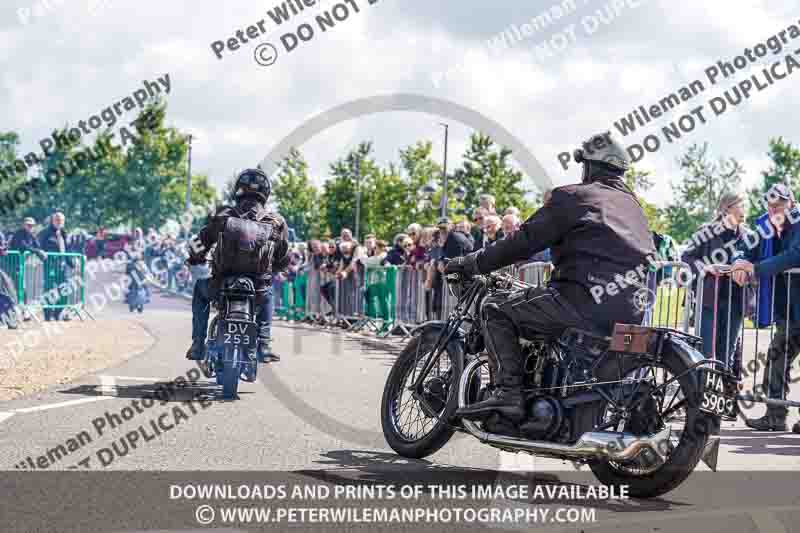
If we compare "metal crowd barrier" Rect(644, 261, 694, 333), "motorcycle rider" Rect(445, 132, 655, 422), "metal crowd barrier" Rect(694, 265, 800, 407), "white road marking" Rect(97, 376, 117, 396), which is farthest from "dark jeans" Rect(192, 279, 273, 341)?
"motorcycle rider" Rect(445, 132, 655, 422)

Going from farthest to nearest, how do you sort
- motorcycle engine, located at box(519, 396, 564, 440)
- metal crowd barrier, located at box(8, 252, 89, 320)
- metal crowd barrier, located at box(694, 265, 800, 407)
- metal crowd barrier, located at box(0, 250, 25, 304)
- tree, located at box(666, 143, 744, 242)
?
tree, located at box(666, 143, 744, 242), metal crowd barrier, located at box(8, 252, 89, 320), metal crowd barrier, located at box(0, 250, 25, 304), metal crowd barrier, located at box(694, 265, 800, 407), motorcycle engine, located at box(519, 396, 564, 440)

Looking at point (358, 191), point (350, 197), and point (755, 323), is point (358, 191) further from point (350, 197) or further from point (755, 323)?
point (755, 323)

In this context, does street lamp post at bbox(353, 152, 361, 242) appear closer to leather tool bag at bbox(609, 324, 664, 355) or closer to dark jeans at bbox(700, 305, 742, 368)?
dark jeans at bbox(700, 305, 742, 368)

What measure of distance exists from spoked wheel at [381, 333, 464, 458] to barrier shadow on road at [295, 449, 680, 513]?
13 centimetres

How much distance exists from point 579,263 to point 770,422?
150 inches

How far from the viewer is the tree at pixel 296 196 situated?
7631 centimetres

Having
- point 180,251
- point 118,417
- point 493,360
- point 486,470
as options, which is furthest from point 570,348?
point 180,251

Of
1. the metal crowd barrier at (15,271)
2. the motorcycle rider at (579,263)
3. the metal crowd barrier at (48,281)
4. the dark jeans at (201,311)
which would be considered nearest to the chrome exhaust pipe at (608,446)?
the motorcycle rider at (579,263)

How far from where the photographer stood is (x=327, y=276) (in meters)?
22.3

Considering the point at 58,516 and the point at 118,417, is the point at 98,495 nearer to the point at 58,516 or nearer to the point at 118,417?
the point at 58,516

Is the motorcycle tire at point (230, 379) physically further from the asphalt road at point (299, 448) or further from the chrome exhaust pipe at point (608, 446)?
the chrome exhaust pipe at point (608, 446)

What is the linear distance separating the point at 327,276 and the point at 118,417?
47.5 ft

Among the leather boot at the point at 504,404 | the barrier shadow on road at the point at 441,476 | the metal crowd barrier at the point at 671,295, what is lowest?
the barrier shadow on road at the point at 441,476

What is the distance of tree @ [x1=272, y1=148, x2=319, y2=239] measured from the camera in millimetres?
76312
